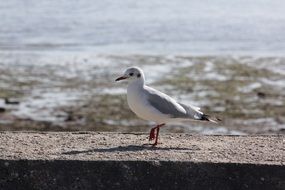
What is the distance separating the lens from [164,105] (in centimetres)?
739

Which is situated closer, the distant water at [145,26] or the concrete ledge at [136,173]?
the concrete ledge at [136,173]

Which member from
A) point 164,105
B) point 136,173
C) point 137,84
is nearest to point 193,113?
point 164,105

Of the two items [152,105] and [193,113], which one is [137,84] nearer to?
[152,105]

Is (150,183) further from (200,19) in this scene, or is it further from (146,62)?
(200,19)

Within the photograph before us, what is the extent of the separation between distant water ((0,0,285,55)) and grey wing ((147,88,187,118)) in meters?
20.7

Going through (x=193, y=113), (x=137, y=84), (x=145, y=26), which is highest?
(x=137, y=84)

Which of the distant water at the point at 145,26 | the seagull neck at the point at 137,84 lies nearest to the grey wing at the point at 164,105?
the seagull neck at the point at 137,84

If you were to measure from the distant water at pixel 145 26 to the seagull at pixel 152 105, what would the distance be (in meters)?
20.7

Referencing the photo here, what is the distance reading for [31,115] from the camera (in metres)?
16.8

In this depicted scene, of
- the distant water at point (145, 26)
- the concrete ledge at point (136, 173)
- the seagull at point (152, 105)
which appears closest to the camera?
the concrete ledge at point (136, 173)

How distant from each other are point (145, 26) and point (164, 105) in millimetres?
33645

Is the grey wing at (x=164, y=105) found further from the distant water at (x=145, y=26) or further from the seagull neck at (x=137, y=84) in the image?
the distant water at (x=145, y=26)

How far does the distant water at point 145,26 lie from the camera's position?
101 ft

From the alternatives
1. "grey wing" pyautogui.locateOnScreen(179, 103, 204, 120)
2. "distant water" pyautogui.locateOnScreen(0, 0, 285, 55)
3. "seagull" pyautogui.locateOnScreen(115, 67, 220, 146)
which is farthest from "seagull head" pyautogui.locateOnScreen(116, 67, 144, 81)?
"distant water" pyautogui.locateOnScreen(0, 0, 285, 55)
